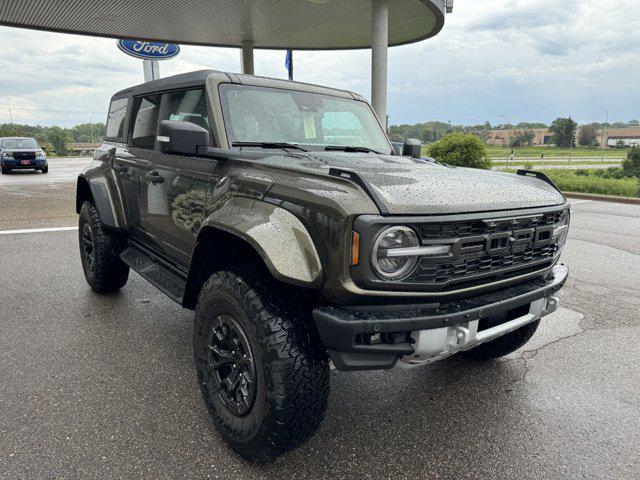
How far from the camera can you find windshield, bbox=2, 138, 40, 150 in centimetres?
1927

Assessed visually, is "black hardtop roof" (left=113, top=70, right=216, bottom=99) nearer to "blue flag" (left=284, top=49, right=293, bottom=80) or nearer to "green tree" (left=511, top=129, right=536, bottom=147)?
"blue flag" (left=284, top=49, right=293, bottom=80)

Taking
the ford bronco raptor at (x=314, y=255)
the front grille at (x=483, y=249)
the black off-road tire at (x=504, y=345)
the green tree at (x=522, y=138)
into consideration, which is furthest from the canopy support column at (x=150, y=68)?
the green tree at (x=522, y=138)

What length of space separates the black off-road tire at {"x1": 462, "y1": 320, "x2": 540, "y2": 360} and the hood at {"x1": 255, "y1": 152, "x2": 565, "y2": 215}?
0.96 m

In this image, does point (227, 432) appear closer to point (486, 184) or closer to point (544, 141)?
point (486, 184)

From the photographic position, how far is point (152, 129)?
3691 mm

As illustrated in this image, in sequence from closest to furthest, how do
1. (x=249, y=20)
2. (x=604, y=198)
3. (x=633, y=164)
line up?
(x=604, y=198) → (x=249, y=20) → (x=633, y=164)

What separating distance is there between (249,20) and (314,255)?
1536cm

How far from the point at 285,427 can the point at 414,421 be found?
0.94m

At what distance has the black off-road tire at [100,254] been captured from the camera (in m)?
4.31

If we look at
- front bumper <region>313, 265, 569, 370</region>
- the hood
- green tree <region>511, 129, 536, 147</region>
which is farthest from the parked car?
green tree <region>511, 129, 536, 147</region>

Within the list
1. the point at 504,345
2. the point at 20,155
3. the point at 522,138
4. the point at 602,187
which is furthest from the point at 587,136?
the point at 504,345

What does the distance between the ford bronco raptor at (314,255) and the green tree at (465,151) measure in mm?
12823

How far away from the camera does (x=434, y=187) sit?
2.20 metres

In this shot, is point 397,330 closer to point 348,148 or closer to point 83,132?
point 348,148
